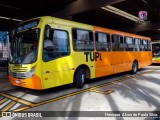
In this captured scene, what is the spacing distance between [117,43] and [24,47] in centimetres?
636

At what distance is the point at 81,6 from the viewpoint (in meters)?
13.8

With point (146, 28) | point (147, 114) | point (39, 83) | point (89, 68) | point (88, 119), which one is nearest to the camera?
point (88, 119)

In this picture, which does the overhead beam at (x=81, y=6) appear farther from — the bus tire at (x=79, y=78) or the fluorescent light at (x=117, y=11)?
the bus tire at (x=79, y=78)

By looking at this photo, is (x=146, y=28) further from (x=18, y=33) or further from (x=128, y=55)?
(x=18, y=33)

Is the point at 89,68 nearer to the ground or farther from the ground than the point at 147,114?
farther from the ground

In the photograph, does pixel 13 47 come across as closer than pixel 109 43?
Yes

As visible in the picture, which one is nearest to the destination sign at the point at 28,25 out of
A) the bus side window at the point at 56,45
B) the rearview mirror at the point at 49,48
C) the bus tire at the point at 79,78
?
the bus side window at the point at 56,45

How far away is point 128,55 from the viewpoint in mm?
13789

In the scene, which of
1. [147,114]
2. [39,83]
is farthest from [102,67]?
[147,114]

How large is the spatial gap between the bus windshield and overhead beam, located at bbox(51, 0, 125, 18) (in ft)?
20.0

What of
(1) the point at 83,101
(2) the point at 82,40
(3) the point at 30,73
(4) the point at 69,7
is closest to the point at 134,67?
(4) the point at 69,7

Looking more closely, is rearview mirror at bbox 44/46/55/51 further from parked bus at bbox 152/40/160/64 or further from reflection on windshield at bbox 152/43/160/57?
reflection on windshield at bbox 152/43/160/57

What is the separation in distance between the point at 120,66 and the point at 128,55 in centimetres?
139

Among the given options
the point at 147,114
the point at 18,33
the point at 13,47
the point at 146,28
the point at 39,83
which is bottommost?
the point at 147,114
